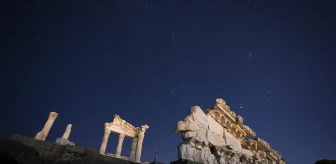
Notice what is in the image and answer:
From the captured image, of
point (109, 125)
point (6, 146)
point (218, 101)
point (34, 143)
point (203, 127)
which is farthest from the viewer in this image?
point (109, 125)

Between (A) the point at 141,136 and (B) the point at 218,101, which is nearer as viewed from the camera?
(B) the point at 218,101

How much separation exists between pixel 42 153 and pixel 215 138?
429 centimetres

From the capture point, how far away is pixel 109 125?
22984 millimetres

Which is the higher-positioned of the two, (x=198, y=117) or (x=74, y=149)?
(x=198, y=117)

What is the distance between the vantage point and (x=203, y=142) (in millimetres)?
4859

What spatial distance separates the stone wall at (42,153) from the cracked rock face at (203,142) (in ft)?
5.38

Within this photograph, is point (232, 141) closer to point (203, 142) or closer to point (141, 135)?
point (203, 142)

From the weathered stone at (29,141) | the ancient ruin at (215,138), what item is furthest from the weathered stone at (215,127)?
the weathered stone at (29,141)

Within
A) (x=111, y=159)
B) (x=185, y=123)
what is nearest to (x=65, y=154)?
(x=111, y=159)

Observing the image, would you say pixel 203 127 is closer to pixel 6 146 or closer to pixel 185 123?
pixel 185 123

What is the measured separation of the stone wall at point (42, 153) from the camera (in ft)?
10.8

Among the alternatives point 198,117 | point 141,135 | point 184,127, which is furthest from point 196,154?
point 141,135

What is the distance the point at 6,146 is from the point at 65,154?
110 cm

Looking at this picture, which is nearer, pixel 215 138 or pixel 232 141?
pixel 215 138
